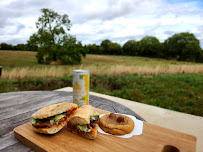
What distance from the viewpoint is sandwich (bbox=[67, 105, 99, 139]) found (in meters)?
1.08

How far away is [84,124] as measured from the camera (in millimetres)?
1108

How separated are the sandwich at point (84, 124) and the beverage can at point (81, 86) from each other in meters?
0.22

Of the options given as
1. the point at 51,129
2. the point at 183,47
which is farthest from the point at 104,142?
the point at 183,47

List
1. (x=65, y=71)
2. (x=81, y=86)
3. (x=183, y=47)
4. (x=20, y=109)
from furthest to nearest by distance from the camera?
(x=183, y=47) < (x=65, y=71) < (x=20, y=109) < (x=81, y=86)

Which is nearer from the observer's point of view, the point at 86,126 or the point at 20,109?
the point at 86,126

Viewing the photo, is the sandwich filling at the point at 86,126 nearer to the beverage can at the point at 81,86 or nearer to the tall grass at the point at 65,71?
the beverage can at the point at 81,86

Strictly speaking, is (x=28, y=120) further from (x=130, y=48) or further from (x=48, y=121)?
(x=130, y=48)

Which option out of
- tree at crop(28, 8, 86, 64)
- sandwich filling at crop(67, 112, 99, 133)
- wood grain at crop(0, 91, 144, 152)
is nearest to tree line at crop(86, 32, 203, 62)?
tree at crop(28, 8, 86, 64)

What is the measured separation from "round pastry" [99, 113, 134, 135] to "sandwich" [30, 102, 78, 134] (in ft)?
1.09

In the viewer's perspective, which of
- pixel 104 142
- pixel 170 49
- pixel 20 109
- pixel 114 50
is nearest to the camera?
pixel 104 142

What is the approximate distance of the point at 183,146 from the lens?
40.4 inches

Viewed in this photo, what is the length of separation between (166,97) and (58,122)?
4.67m

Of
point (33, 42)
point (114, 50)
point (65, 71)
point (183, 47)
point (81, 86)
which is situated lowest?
point (65, 71)

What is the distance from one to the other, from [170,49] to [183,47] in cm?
280
